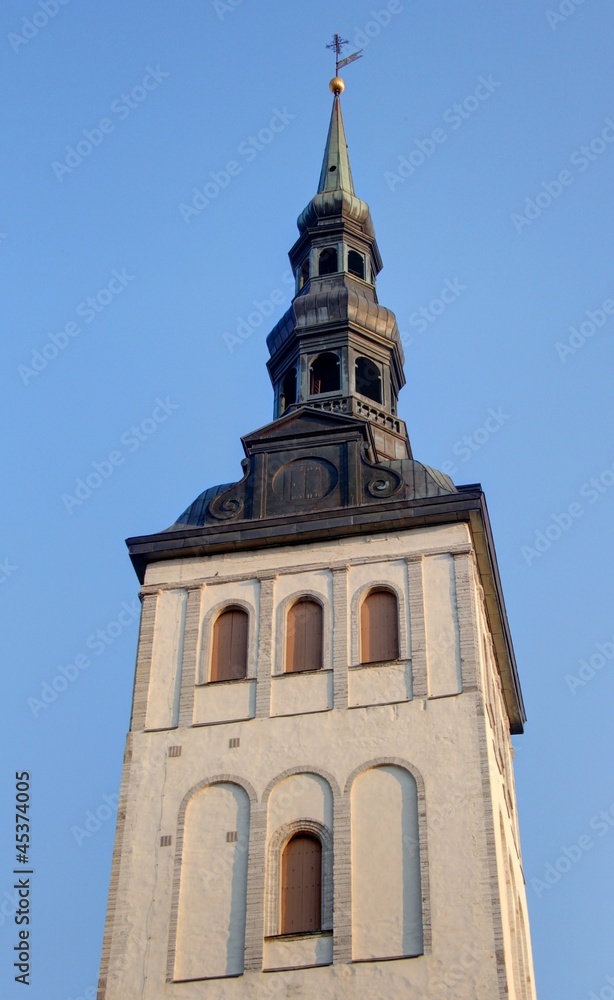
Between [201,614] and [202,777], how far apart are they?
13.3ft

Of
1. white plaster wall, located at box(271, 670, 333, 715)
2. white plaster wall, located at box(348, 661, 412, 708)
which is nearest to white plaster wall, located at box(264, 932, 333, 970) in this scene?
white plaster wall, located at box(271, 670, 333, 715)

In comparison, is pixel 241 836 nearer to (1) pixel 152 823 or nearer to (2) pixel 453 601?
(1) pixel 152 823

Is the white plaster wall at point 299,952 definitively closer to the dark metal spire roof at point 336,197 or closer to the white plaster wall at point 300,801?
the white plaster wall at point 300,801

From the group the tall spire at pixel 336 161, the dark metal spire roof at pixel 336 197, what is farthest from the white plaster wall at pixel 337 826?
the tall spire at pixel 336 161

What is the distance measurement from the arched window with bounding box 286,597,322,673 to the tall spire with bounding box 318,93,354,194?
16914 mm

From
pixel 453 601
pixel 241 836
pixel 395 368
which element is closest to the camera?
pixel 241 836

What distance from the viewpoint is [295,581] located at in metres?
34.2

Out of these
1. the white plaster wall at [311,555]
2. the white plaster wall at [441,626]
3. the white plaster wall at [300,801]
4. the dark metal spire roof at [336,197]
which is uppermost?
the dark metal spire roof at [336,197]

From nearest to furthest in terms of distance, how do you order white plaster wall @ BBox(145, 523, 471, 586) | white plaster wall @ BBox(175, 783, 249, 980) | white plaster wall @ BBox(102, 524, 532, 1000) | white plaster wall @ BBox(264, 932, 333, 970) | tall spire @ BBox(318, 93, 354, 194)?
white plaster wall @ BBox(102, 524, 532, 1000)
white plaster wall @ BBox(264, 932, 333, 970)
white plaster wall @ BBox(175, 783, 249, 980)
white plaster wall @ BBox(145, 523, 471, 586)
tall spire @ BBox(318, 93, 354, 194)

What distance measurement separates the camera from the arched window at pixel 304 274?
1739 inches

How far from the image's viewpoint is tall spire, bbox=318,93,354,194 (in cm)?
4734

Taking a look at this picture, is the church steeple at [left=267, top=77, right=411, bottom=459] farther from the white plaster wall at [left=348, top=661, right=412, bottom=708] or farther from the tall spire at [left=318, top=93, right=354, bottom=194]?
the white plaster wall at [left=348, top=661, right=412, bottom=708]

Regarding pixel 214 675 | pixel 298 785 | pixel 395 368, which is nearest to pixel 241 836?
pixel 298 785

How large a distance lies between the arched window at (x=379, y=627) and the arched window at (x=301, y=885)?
4.11 meters
